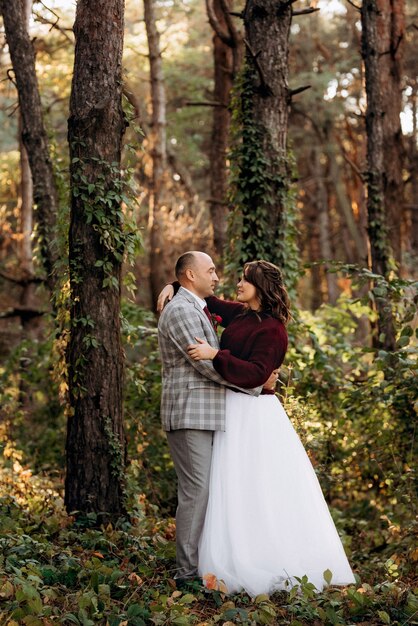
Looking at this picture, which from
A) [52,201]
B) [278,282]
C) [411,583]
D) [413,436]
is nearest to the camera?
[278,282]

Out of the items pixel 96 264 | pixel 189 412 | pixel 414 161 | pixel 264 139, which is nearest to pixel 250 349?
pixel 189 412

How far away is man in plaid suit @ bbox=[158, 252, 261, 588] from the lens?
5.75 metres

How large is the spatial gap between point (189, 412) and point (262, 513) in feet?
2.77

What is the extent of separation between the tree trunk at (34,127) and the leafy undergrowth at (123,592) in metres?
4.22

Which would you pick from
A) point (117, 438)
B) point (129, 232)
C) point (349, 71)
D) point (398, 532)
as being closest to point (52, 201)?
point (129, 232)

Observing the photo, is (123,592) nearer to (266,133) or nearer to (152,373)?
(152,373)

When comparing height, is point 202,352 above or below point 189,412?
above

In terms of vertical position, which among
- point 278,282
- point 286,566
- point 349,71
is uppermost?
point 349,71

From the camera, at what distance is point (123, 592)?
541 cm

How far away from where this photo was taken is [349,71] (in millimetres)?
25391

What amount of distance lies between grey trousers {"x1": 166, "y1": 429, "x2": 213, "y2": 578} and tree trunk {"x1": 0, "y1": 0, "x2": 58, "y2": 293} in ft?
15.4

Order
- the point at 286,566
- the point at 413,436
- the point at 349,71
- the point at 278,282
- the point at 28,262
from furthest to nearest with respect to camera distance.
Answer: the point at 349,71, the point at 28,262, the point at 413,436, the point at 278,282, the point at 286,566

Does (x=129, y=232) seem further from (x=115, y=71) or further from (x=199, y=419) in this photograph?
(x=199, y=419)

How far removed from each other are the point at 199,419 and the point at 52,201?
5.35m
